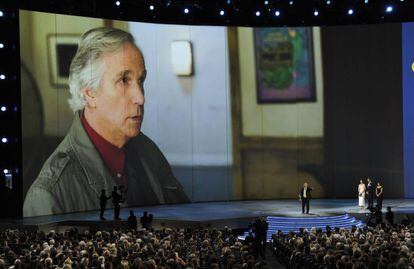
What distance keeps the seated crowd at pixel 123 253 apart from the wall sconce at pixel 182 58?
49.6 ft

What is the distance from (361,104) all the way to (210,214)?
10.9m

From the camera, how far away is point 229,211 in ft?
91.4

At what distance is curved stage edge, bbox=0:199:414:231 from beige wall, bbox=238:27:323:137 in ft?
11.9

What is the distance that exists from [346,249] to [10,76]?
16771 millimetres

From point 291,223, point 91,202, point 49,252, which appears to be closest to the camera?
point 49,252

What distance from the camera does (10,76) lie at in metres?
26.9

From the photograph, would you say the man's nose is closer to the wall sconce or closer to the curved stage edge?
the wall sconce

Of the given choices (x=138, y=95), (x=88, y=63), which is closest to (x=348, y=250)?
(x=88, y=63)

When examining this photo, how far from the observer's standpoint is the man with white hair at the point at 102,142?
28.0 metres

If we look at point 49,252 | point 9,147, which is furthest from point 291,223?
point 49,252

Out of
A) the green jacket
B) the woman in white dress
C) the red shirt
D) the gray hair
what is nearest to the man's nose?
the green jacket

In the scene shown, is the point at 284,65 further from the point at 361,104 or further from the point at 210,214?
the point at 210,214

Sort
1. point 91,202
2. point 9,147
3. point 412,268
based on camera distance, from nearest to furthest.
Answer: point 412,268 < point 9,147 < point 91,202

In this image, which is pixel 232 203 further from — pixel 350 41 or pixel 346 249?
pixel 346 249
